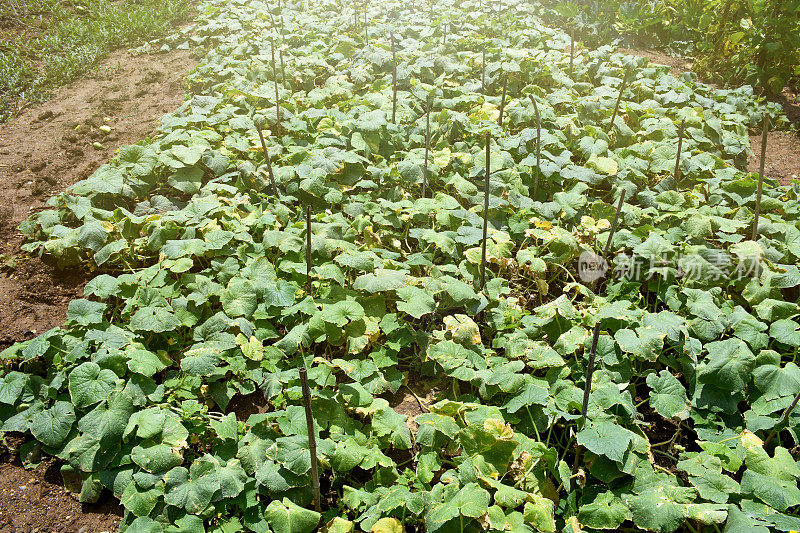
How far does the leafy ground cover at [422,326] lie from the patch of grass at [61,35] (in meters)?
2.32

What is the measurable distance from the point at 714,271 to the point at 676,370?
2.47 ft

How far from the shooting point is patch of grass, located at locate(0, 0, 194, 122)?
629 cm

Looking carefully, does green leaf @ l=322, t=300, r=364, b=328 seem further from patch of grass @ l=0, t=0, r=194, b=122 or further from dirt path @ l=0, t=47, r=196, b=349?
patch of grass @ l=0, t=0, r=194, b=122

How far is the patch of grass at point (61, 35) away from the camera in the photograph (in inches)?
248

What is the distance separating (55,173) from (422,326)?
3584 millimetres

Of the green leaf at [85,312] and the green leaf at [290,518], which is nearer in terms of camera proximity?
the green leaf at [290,518]

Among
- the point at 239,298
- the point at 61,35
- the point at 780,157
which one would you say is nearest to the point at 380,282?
the point at 239,298

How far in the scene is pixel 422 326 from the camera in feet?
11.8

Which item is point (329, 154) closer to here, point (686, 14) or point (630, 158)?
point (630, 158)

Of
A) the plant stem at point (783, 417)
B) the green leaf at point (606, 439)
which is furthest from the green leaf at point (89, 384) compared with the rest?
the plant stem at point (783, 417)

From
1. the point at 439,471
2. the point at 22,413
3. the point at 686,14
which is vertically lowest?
the point at 439,471

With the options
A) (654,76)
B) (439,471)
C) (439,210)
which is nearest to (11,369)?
(439,471)

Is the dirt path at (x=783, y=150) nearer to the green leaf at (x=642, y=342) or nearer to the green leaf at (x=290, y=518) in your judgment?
the green leaf at (x=642, y=342)

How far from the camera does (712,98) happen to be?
5.86 metres
